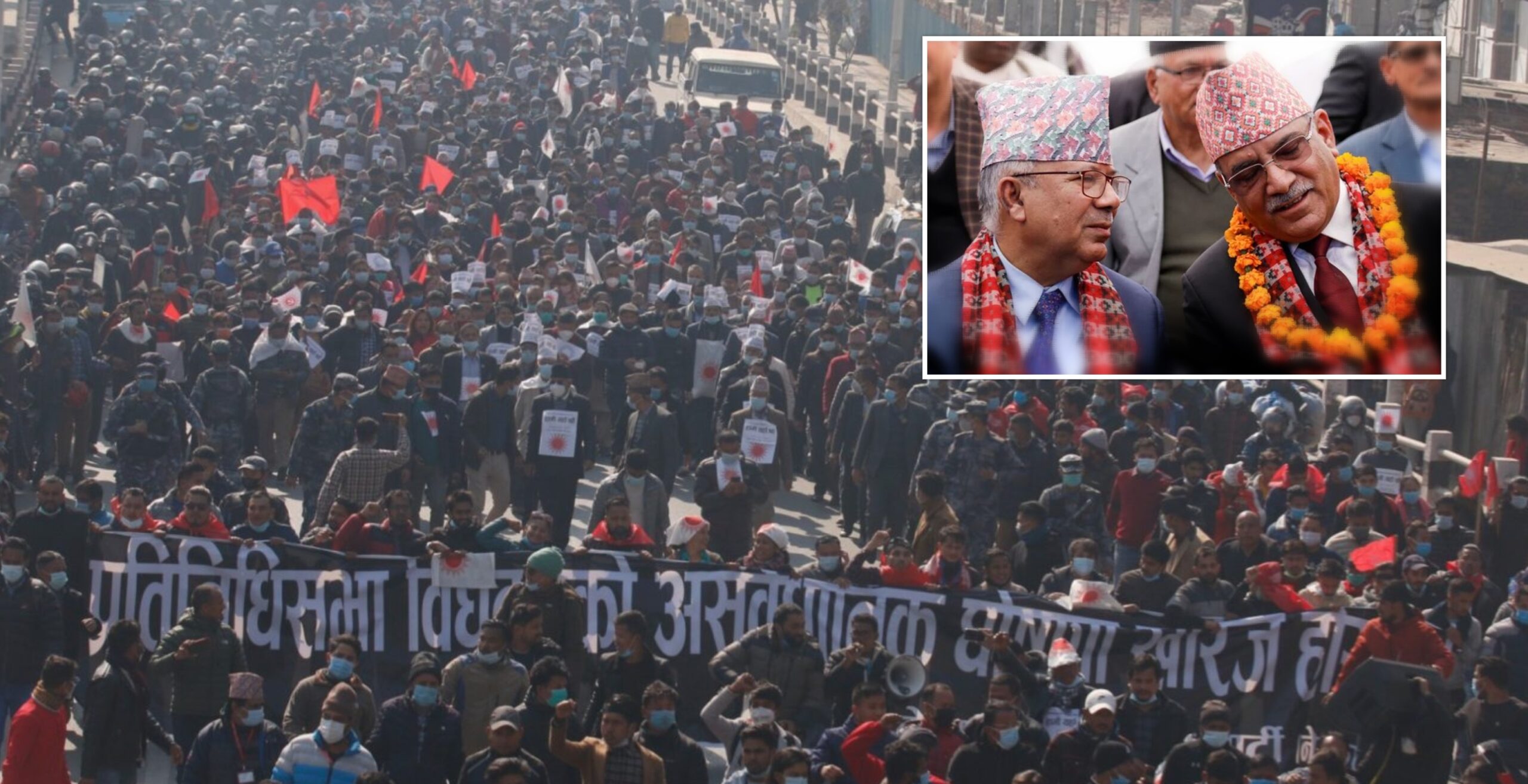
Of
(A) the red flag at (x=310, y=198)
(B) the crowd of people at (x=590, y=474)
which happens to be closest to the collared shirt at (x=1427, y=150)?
(B) the crowd of people at (x=590, y=474)

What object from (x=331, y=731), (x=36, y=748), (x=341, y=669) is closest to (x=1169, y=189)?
(x=331, y=731)

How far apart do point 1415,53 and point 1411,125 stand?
23 cm

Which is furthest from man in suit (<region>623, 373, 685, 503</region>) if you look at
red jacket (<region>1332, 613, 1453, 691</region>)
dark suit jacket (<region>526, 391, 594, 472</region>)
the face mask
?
the face mask

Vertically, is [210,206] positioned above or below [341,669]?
above

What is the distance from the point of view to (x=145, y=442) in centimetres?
1728

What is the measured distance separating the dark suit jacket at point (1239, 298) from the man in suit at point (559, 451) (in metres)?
8.55

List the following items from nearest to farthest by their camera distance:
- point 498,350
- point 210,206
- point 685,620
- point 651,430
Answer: point 685,620 → point 651,430 → point 498,350 → point 210,206

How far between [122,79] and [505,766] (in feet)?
76.0

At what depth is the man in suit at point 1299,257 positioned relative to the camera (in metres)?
8.77

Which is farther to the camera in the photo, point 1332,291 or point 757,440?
point 757,440

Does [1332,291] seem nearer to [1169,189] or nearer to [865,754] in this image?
[1169,189]

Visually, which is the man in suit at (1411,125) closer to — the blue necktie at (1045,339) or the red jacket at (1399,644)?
the blue necktie at (1045,339)

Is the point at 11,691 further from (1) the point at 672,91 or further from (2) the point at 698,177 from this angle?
(1) the point at 672,91

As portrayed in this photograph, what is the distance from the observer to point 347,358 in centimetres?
1948
